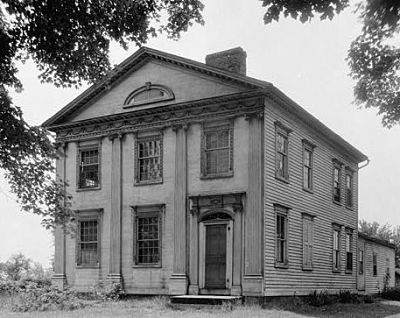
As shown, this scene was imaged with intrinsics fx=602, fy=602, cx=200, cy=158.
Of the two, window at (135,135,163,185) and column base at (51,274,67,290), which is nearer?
window at (135,135,163,185)

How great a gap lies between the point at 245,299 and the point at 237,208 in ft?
10.5

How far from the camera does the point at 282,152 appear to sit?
76.6 ft

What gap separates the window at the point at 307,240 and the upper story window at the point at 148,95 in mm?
7716

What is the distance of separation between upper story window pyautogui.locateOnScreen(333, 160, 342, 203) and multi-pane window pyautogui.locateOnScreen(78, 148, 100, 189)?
1163 centimetres

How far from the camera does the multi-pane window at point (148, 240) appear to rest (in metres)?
23.7

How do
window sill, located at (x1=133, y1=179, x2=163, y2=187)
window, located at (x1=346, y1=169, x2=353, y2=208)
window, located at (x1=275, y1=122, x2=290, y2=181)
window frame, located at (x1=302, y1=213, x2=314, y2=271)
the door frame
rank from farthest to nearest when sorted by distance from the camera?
1. window, located at (x1=346, y1=169, x2=353, y2=208)
2. window frame, located at (x1=302, y1=213, x2=314, y2=271)
3. window sill, located at (x1=133, y1=179, x2=163, y2=187)
4. window, located at (x1=275, y1=122, x2=290, y2=181)
5. the door frame

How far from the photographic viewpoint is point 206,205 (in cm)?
2242

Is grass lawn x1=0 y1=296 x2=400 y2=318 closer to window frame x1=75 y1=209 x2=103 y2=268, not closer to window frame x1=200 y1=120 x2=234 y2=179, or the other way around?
window frame x1=75 y1=209 x2=103 y2=268

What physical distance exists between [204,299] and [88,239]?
24.2 ft

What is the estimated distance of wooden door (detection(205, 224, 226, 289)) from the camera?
2180 centimetres

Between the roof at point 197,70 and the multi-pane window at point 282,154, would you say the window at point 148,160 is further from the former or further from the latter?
the multi-pane window at point 282,154

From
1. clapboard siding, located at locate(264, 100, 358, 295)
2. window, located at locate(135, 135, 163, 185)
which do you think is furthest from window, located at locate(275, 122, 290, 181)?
window, located at locate(135, 135, 163, 185)

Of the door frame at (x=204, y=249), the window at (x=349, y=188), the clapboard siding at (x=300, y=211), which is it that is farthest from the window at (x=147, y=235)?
the window at (x=349, y=188)

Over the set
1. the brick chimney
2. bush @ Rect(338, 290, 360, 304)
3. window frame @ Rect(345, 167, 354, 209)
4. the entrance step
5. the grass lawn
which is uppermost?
the brick chimney
